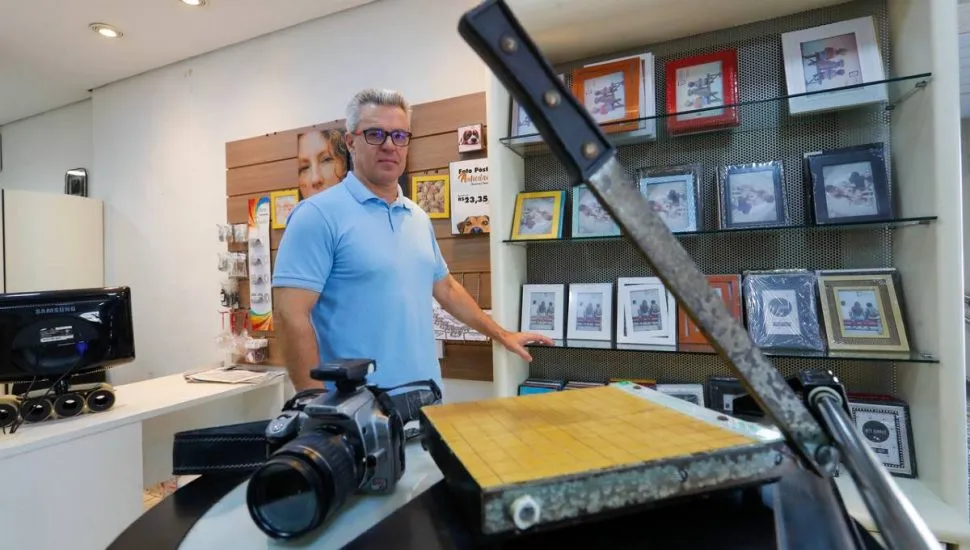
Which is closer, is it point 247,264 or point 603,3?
point 603,3

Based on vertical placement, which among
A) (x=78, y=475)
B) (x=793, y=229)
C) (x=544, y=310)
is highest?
(x=793, y=229)

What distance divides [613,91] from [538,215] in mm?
480

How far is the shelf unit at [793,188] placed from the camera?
3.56ft

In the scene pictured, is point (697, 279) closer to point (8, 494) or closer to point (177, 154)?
point (8, 494)

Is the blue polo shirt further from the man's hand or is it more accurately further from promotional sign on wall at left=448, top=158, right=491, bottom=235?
promotional sign on wall at left=448, top=158, right=491, bottom=235

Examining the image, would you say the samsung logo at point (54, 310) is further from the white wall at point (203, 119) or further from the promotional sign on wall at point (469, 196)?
the promotional sign on wall at point (469, 196)

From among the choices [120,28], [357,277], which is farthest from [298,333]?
[120,28]

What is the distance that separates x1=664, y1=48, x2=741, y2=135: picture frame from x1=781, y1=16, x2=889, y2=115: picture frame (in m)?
0.15

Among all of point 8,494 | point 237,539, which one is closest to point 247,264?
point 8,494

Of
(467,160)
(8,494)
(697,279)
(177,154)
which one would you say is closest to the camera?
(697,279)

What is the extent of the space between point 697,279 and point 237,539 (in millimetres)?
557

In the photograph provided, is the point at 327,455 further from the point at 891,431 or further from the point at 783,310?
the point at 891,431

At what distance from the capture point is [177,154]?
295cm

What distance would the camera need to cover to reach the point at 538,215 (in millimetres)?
1661
